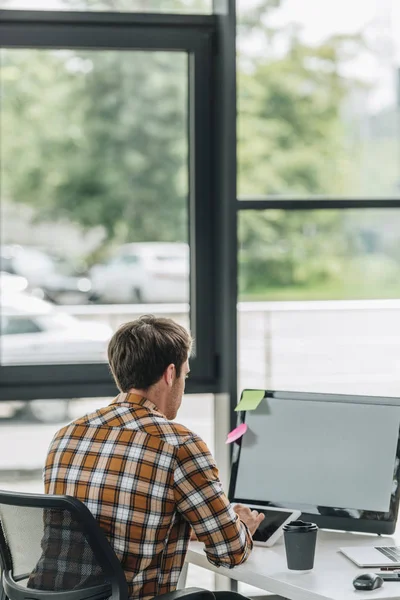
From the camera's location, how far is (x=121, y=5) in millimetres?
3068

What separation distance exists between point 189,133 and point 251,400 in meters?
1.04

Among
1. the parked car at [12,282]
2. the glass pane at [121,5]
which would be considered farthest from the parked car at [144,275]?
the glass pane at [121,5]

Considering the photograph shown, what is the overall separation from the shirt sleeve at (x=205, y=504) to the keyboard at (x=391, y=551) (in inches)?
15.6

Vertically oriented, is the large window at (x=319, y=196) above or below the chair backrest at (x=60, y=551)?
above

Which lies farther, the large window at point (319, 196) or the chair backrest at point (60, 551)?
the large window at point (319, 196)

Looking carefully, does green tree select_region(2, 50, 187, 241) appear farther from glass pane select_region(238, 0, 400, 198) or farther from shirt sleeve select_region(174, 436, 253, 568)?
shirt sleeve select_region(174, 436, 253, 568)

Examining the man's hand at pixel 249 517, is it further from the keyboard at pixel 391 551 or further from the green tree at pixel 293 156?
the green tree at pixel 293 156

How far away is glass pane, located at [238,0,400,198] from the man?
120cm

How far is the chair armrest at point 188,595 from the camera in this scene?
1.92 metres

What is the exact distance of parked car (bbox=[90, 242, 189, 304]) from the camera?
312cm

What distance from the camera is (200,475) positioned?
1997 millimetres

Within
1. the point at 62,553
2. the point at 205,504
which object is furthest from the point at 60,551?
the point at 205,504

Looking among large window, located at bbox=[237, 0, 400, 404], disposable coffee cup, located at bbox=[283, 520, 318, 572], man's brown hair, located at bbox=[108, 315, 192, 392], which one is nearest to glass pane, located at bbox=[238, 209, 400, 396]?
large window, located at bbox=[237, 0, 400, 404]

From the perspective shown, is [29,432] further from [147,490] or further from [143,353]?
[147,490]
